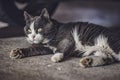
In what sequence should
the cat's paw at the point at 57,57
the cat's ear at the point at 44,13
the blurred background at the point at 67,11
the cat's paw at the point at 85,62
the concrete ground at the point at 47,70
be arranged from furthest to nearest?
the blurred background at the point at 67,11
the cat's ear at the point at 44,13
the cat's paw at the point at 57,57
the cat's paw at the point at 85,62
the concrete ground at the point at 47,70

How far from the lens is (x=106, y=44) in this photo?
198 cm

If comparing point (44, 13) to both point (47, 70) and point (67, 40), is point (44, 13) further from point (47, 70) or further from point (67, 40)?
point (47, 70)

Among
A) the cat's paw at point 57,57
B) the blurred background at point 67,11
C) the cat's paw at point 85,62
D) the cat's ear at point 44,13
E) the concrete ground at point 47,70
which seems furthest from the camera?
the blurred background at point 67,11

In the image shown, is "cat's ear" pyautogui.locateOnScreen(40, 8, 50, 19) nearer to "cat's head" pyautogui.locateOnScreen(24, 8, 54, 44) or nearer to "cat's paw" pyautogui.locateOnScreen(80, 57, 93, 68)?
"cat's head" pyautogui.locateOnScreen(24, 8, 54, 44)

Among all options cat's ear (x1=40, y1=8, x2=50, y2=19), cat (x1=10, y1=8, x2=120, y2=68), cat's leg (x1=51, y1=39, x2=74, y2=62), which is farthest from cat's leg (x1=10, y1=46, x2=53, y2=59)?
cat's ear (x1=40, y1=8, x2=50, y2=19)

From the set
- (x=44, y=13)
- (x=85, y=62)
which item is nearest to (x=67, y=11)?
(x=44, y=13)

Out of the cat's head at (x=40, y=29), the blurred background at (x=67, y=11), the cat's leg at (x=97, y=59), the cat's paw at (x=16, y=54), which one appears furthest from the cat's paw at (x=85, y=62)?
the blurred background at (x=67, y=11)

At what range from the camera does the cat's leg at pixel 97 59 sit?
1.83 m

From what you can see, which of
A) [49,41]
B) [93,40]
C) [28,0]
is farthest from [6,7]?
[93,40]

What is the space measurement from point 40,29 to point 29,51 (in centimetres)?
19

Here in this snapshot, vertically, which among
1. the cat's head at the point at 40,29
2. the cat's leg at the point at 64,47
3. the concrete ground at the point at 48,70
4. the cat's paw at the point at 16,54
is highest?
the cat's head at the point at 40,29

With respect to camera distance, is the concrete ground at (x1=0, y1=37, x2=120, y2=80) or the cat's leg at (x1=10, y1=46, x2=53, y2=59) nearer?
the concrete ground at (x1=0, y1=37, x2=120, y2=80)

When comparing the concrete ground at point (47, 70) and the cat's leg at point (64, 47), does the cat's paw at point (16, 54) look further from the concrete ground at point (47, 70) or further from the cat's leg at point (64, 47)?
the cat's leg at point (64, 47)

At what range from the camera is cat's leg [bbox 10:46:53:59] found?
1952mm
